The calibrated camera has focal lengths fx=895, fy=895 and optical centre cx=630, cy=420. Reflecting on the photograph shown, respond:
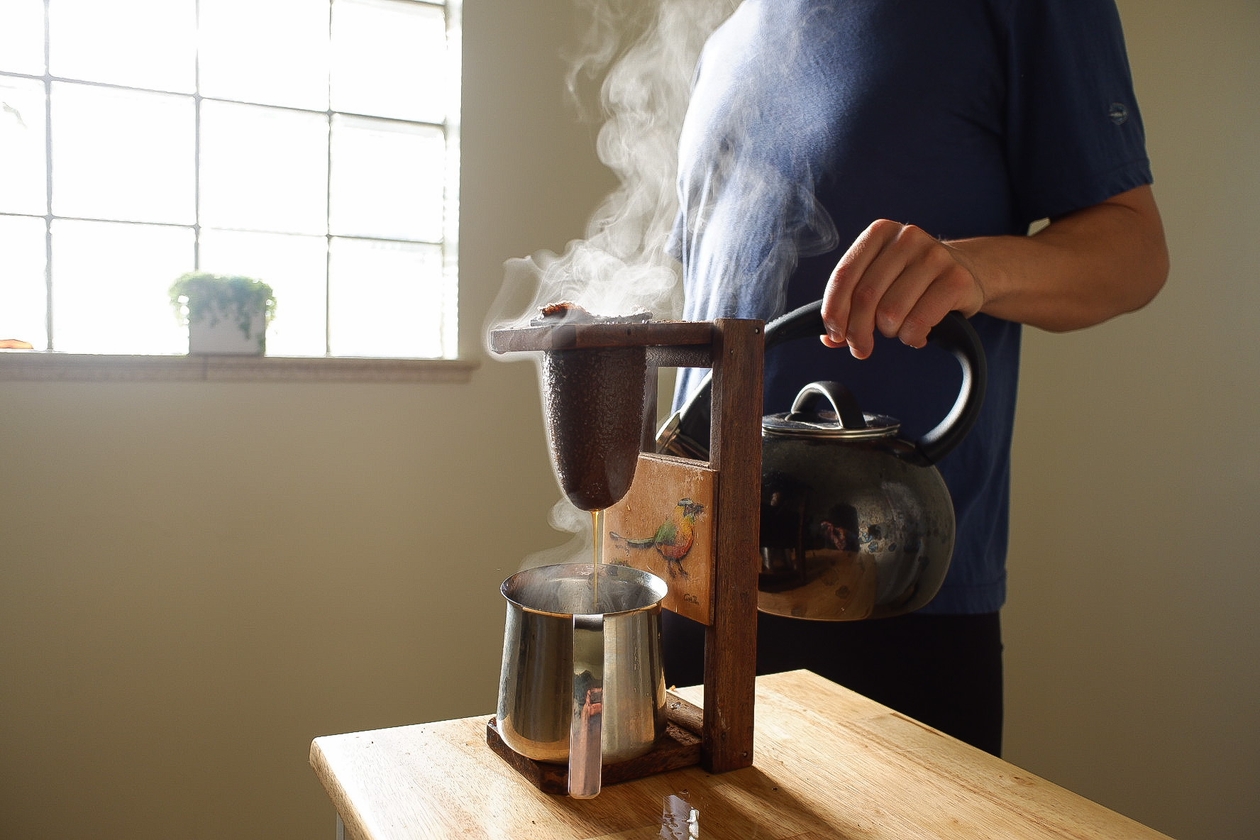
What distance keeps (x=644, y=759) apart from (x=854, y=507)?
0.28 m

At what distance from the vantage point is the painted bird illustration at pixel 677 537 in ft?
2.67

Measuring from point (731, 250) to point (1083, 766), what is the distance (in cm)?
248

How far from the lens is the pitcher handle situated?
678 mm

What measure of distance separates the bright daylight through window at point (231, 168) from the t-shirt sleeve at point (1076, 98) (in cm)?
140

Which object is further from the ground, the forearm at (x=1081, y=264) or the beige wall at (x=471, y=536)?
the forearm at (x=1081, y=264)

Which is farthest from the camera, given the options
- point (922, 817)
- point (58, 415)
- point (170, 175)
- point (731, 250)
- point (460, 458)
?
point (460, 458)

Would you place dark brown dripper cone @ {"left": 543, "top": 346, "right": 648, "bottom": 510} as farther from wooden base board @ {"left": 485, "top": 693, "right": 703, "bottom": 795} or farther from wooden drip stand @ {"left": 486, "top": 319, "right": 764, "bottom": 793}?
wooden base board @ {"left": 485, "top": 693, "right": 703, "bottom": 795}

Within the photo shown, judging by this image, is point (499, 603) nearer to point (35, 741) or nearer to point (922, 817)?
point (35, 741)

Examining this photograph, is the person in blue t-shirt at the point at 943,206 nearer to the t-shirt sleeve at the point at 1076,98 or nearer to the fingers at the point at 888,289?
the t-shirt sleeve at the point at 1076,98

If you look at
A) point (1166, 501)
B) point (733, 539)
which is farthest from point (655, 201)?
point (1166, 501)

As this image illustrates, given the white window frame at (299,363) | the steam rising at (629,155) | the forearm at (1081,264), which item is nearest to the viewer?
the forearm at (1081,264)

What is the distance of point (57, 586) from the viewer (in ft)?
6.02

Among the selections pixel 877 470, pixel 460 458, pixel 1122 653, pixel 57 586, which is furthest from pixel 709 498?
pixel 1122 653

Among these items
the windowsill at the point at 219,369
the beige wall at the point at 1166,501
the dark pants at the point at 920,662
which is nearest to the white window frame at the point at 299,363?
the windowsill at the point at 219,369
